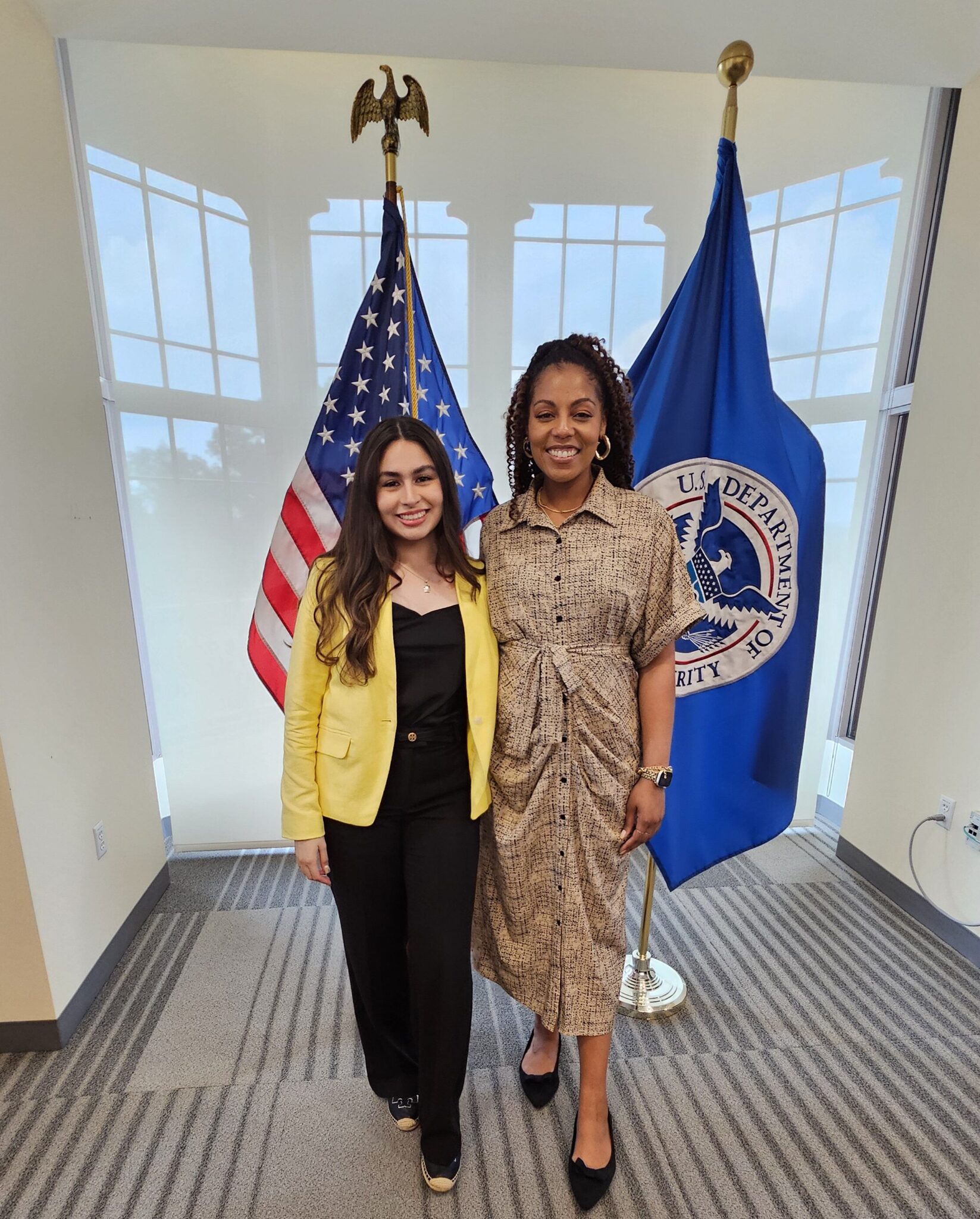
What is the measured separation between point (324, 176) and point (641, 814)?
248 cm

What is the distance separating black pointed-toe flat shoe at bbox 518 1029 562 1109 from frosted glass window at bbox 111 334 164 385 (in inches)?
104

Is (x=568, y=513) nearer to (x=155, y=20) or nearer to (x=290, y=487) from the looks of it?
(x=290, y=487)

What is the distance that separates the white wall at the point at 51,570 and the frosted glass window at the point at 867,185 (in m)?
2.79

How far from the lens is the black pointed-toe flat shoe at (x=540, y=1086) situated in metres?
1.54

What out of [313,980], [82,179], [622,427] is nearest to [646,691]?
[622,427]

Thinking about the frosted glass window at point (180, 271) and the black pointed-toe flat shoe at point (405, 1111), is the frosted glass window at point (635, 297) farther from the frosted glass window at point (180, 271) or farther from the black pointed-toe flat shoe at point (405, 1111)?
the black pointed-toe flat shoe at point (405, 1111)

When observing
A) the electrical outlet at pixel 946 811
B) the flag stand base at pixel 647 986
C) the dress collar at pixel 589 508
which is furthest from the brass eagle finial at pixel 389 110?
the electrical outlet at pixel 946 811

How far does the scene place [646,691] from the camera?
51.7 inches

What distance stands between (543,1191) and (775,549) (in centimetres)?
168

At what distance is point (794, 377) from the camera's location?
2.55 m

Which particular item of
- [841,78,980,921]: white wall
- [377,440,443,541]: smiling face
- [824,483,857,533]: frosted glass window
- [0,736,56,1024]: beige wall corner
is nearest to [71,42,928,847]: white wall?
[824,483,857,533]: frosted glass window

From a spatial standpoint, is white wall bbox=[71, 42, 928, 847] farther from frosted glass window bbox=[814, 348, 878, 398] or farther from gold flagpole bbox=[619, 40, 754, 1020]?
gold flagpole bbox=[619, 40, 754, 1020]

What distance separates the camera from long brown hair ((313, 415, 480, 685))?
1.16 m

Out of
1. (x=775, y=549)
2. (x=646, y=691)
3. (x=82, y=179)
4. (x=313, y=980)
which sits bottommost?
(x=313, y=980)
